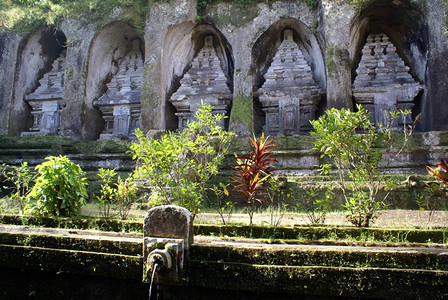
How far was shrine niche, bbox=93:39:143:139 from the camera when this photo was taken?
12453 mm

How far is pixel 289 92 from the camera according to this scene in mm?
11133

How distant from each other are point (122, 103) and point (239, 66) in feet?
14.4

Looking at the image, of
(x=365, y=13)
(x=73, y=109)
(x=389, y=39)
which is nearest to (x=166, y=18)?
(x=73, y=109)

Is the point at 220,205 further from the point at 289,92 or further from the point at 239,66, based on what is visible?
the point at 289,92

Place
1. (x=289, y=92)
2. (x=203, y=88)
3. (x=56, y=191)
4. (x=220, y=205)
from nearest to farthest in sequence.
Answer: (x=56, y=191)
(x=220, y=205)
(x=289, y=92)
(x=203, y=88)

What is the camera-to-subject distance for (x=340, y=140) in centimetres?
408

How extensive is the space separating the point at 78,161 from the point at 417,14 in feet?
33.0

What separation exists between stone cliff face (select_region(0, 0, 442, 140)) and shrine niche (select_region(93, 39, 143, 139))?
36mm

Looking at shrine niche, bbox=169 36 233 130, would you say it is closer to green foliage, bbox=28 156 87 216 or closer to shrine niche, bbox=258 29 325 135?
shrine niche, bbox=258 29 325 135

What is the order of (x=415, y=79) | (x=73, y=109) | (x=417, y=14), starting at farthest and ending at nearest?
(x=73, y=109) < (x=415, y=79) < (x=417, y=14)

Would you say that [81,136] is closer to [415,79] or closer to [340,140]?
[340,140]

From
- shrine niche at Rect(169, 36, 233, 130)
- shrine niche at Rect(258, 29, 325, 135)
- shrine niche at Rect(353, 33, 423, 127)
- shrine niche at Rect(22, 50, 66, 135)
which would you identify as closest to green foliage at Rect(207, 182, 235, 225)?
shrine niche at Rect(258, 29, 325, 135)

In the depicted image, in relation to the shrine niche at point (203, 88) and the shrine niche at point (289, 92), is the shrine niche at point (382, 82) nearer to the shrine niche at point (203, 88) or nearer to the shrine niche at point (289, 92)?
the shrine niche at point (289, 92)

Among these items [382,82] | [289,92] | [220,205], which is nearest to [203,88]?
[289,92]
